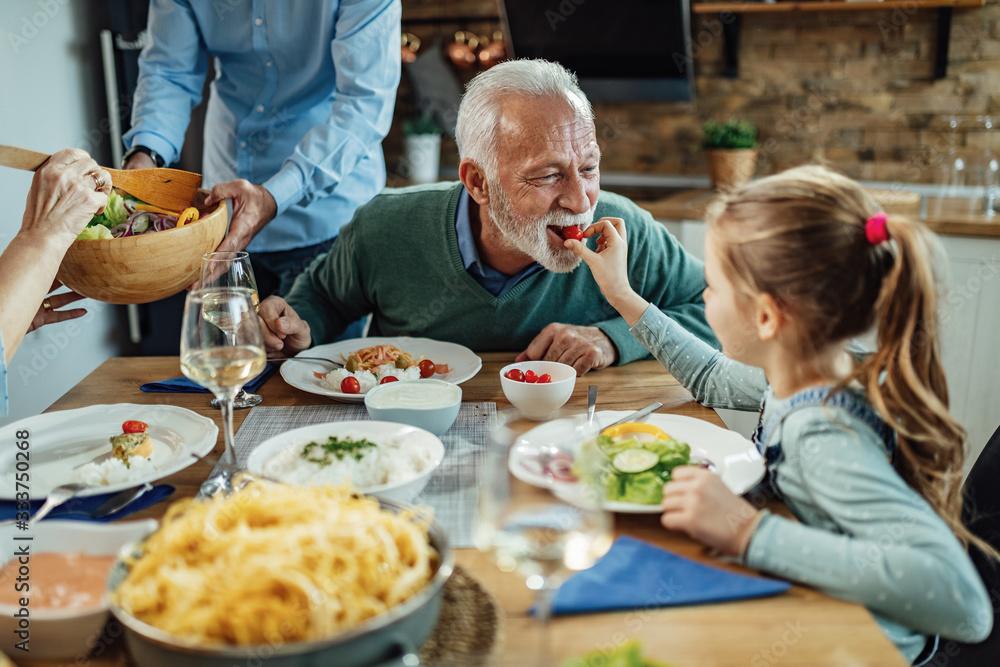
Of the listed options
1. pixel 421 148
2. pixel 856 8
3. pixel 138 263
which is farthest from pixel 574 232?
pixel 421 148

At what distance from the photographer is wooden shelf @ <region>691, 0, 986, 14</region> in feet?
11.5

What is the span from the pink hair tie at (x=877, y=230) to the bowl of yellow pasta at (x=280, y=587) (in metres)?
0.66

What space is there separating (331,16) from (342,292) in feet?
2.64

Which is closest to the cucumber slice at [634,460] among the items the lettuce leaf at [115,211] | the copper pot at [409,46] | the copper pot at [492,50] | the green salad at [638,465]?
the green salad at [638,465]

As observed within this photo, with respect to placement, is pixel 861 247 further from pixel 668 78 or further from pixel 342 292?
pixel 668 78

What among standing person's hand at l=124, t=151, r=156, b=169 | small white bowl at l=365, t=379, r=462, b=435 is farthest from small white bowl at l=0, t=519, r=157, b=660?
standing person's hand at l=124, t=151, r=156, b=169

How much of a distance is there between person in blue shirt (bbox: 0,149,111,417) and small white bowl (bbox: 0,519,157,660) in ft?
1.35

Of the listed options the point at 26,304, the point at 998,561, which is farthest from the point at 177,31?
the point at 998,561

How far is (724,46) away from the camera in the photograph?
4023 mm

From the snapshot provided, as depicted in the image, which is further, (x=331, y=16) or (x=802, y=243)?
(x=331, y=16)

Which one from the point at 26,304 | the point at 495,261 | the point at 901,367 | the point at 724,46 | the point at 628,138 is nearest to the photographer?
the point at 901,367

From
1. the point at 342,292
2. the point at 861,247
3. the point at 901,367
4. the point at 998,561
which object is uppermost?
the point at 861,247

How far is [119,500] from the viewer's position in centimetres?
116

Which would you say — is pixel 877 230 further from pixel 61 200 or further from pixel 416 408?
pixel 61 200
